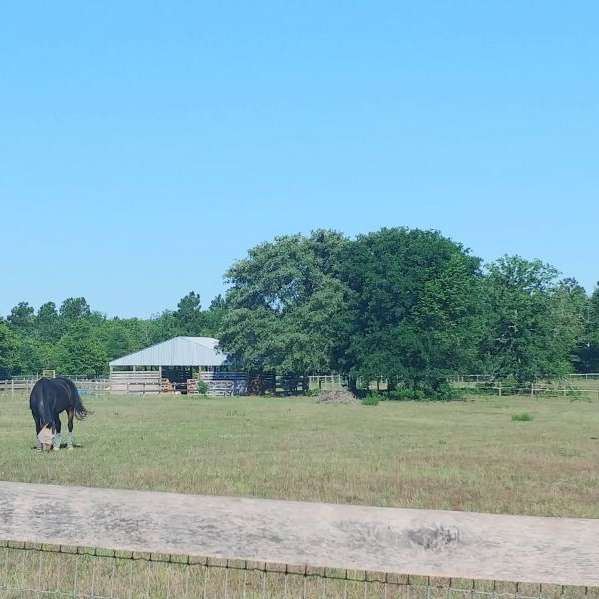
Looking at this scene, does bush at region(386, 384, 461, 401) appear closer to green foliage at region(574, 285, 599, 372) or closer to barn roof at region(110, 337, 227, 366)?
barn roof at region(110, 337, 227, 366)

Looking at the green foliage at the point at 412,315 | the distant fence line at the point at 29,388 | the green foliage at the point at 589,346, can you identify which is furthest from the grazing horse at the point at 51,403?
the green foliage at the point at 589,346

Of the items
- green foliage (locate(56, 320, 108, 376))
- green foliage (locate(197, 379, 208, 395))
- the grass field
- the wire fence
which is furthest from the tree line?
the wire fence

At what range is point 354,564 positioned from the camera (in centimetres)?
435

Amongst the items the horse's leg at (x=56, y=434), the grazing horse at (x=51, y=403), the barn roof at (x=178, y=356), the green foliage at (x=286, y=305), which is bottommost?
the horse's leg at (x=56, y=434)

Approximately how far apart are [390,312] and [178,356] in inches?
984

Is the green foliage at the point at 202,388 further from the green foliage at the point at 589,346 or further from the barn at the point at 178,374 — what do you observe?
the green foliage at the point at 589,346

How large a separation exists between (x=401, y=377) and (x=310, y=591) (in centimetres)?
6356

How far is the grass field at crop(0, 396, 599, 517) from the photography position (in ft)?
55.2

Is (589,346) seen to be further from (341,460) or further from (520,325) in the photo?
(341,460)

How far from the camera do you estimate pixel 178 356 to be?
3492 inches

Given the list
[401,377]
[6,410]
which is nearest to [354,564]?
[6,410]

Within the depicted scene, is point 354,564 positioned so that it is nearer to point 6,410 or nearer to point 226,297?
point 6,410

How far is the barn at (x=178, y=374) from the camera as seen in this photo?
84.5 meters

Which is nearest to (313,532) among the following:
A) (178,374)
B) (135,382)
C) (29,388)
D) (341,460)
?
(341,460)
